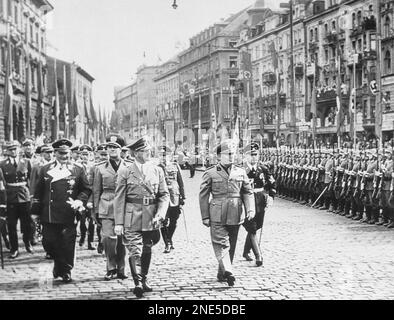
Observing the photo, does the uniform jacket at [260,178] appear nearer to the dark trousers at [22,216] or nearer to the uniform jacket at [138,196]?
the uniform jacket at [138,196]

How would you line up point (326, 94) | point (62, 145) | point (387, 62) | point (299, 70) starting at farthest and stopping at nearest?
point (299, 70) → point (326, 94) → point (387, 62) → point (62, 145)

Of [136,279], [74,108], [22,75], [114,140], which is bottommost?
[136,279]

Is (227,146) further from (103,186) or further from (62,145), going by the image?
(62,145)

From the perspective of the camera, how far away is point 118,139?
39.3 ft

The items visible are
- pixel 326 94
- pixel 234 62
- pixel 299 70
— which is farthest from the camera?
pixel 299 70

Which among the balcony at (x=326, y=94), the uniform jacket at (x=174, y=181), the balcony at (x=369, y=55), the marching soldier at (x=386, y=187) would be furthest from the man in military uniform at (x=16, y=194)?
A: the balcony at (x=326, y=94)

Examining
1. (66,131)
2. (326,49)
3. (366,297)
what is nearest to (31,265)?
(366,297)

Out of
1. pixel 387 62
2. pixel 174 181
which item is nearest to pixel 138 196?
pixel 174 181

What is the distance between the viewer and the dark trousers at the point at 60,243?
31.7 ft

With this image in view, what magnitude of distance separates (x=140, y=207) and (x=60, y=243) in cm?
172

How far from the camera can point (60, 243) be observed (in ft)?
31.9

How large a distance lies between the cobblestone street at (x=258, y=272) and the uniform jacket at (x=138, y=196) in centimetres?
94

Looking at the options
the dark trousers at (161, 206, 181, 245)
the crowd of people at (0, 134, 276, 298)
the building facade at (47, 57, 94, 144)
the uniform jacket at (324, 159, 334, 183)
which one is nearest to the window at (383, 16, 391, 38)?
the building facade at (47, 57, 94, 144)

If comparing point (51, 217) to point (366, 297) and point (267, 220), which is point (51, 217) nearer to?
point (366, 297)
